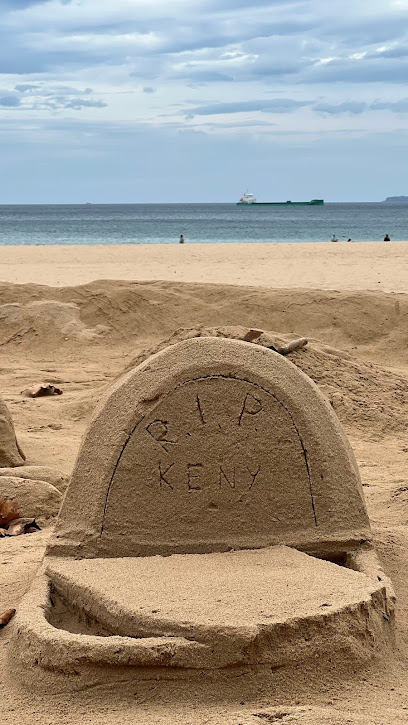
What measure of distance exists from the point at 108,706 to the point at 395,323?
326 inches

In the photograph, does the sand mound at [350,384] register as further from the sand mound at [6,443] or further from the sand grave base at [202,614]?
the sand grave base at [202,614]

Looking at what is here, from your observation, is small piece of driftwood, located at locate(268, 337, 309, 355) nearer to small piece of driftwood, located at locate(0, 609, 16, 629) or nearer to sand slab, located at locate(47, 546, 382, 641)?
sand slab, located at locate(47, 546, 382, 641)

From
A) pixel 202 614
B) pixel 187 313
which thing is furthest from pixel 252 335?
pixel 202 614

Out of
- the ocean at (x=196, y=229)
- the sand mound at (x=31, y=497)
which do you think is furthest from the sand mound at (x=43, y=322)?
the ocean at (x=196, y=229)

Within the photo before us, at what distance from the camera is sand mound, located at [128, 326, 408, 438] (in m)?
6.82

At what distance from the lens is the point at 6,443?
5.53 m

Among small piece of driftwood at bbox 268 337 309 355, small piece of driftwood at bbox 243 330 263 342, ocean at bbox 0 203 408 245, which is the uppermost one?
small piece of driftwood at bbox 243 330 263 342

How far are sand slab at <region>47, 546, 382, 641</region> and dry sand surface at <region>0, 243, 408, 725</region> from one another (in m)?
0.17

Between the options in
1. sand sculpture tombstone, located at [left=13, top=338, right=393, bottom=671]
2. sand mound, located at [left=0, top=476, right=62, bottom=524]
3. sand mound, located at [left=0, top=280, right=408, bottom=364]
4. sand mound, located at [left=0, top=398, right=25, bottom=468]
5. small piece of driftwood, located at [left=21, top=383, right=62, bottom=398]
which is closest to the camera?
sand sculpture tombstone, located at [left=13, top=338, right=393, bottom=671]

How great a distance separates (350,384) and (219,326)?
1.55 m

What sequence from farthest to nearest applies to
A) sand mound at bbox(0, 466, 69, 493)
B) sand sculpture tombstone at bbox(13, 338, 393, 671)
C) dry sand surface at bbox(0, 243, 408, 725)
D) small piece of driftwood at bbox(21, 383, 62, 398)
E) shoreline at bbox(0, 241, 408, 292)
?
A: shoreline at bbox(0, 241, 408, 292)
small piece of driftwood at bbox(21, 383, 62, 398)
sand mound at bbox(0, 466, 69, 493)
sand sculpture tombstone at bbox(13, 338, 393, 671)
dry sand surface at bbox(0, 243, 408, 725)

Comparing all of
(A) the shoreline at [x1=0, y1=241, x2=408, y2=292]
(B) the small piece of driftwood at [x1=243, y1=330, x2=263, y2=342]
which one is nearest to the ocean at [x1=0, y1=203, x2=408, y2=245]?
(A) the shoreline at [x1=0, y1=241, x2=408, y2=292]

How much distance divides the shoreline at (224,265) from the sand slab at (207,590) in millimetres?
9932

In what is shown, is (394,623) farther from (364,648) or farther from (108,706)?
(108,706)
